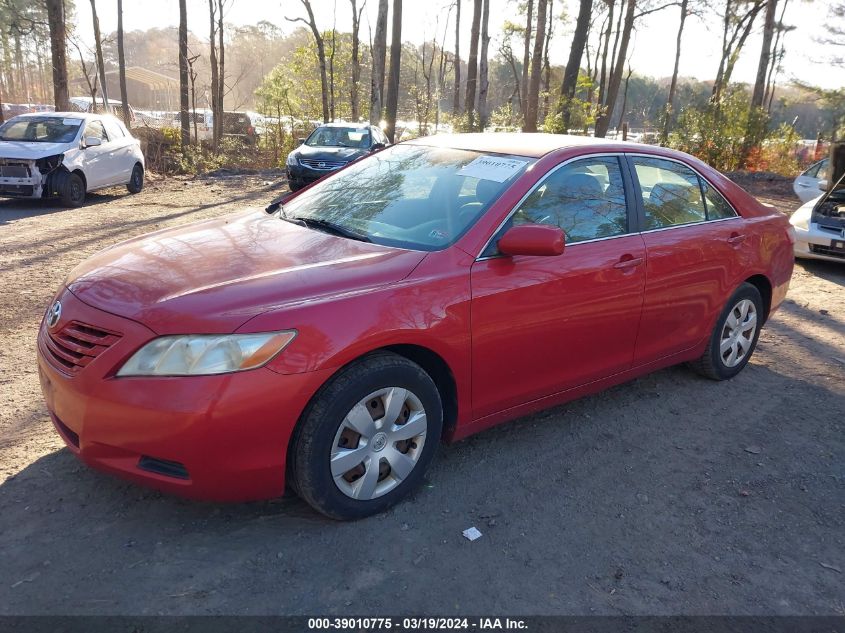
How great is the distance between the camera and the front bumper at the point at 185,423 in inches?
101

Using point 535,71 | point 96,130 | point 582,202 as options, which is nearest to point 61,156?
point 96,130

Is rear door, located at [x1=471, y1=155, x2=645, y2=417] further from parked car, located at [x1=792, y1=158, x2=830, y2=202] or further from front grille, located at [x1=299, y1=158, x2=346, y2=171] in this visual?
front grille, located at [x1=299, y1=158, x2=346, y2=171]

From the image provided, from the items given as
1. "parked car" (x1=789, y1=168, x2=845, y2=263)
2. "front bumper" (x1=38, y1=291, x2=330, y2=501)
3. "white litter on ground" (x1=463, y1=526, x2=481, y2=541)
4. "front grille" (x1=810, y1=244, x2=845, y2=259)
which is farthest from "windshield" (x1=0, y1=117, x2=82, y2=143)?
"front grille" (x1=810, y1=244, x2=845, y2=259)

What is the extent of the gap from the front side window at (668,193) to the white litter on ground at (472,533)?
6.96 feet

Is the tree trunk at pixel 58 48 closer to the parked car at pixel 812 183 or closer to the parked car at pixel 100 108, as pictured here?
the parked car at pixel 100 108

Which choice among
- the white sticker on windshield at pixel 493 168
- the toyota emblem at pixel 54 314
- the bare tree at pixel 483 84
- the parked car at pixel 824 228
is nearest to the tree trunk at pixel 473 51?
the bare tree at pixel 483 84

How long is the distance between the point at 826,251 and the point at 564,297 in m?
6.73

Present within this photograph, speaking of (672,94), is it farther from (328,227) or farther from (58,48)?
(328,227)

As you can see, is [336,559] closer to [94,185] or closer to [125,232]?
[125,232]

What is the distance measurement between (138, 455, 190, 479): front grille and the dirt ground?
1.22 ft

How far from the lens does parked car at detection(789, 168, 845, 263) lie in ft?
27.7

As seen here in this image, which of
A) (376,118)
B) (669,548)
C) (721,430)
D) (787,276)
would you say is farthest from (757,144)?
(669,548)

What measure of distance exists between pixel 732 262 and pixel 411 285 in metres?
2.65

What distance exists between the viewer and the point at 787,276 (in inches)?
205
